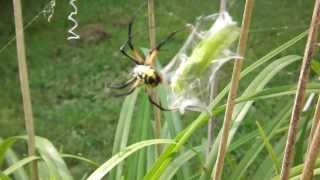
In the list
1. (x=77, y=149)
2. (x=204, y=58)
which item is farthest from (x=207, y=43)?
(x=77, y=149)

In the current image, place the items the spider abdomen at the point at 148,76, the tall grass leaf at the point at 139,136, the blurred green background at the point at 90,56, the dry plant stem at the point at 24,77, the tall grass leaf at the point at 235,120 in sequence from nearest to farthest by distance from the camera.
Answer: the spider abdomen at the point at 148,76
the tall grass leaf at the point at 235,120
the dry plant stem at the point at 24,77
the tall grass leaf at the point at 139,136
the blurred green background at the point at 90,56

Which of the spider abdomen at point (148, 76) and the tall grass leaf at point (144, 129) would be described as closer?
the spider abdomen at point (148, 76)

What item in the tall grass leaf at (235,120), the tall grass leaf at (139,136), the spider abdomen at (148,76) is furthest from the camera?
the tall grass leaf at (139,136)

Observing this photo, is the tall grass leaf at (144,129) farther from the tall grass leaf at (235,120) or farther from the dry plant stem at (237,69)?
the dry plant stem at (237,69)

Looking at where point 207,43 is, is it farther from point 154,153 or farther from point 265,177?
point 154,153

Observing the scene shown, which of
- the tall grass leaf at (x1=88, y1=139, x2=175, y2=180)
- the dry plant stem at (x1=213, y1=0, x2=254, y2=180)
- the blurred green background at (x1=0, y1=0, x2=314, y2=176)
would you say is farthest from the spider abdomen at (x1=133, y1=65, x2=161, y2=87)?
the blurred green background at (x1=0, y1=0, x2=314, y2=176)

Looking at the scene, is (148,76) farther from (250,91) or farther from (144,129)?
(144,129)

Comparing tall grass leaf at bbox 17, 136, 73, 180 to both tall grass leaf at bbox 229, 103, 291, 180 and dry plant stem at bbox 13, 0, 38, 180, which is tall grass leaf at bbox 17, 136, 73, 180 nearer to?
dry plant stem at bbox 13, 0, 38, 180

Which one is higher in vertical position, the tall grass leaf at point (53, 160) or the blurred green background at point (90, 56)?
the blurred green background at point (90, 56)

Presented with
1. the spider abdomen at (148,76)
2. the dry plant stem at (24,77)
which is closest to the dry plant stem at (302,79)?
the spider abdomen at (148,76)
